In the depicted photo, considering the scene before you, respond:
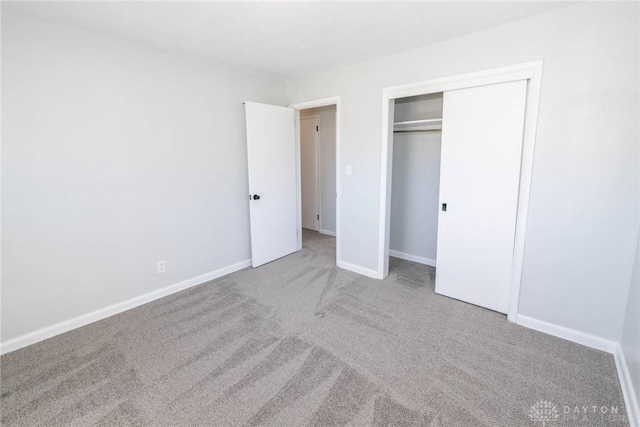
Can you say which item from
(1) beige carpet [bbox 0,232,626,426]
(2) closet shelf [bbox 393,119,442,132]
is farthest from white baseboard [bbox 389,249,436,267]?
(2) closet shelf [bbox 393,119,442,132]

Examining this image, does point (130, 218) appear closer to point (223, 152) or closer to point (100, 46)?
point (223, 152)

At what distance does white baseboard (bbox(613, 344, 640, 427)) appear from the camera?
1484mm

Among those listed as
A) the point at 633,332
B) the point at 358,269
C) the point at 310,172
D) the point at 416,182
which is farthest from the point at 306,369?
the point at 310,172

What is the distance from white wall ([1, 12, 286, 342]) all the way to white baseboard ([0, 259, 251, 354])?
45 millimetres

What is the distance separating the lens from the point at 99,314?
98.7 inches

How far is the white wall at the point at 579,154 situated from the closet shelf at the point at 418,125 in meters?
0.78

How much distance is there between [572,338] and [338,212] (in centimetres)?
233

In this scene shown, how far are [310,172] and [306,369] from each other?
3.99 meters

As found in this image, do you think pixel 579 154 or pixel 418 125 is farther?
pixel 418 125

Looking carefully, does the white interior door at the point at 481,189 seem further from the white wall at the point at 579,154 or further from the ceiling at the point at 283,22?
the ceiling at the point at 283,22

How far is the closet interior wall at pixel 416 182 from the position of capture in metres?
3.46

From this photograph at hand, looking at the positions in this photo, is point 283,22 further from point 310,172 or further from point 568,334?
point 310,172

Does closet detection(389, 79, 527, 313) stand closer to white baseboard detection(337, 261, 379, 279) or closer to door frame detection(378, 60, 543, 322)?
door frame detection(378, 60, 543, 322)

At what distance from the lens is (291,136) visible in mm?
3826
